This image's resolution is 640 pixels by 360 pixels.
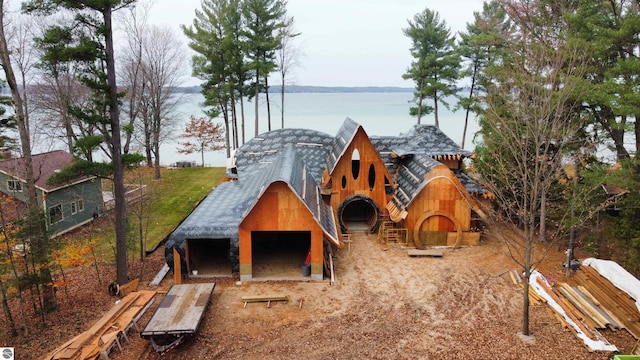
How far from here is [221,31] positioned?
1396 inches

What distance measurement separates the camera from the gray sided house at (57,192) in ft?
83.0

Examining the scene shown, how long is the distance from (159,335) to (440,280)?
35.4ft

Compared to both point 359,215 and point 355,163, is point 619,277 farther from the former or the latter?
point 359,215

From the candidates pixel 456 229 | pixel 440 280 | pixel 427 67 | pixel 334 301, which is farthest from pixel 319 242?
pixel 427 67

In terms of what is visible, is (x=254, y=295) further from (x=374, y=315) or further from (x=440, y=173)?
(x=440, y=173)

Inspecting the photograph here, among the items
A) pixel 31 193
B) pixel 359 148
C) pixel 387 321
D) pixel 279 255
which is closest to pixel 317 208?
pixel 279 255

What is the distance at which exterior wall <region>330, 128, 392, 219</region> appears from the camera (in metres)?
23.6

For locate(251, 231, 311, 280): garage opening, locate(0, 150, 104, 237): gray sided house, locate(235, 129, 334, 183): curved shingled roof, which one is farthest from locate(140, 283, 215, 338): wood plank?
locate(235, 129, 334, 183): curved shingled roof

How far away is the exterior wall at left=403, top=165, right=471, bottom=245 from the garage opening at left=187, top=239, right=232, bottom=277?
29.0ft

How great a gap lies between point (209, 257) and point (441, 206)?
11265mm

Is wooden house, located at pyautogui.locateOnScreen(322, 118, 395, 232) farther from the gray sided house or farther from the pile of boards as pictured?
the gray sided house

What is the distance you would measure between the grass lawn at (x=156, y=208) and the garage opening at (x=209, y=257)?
2665 mm

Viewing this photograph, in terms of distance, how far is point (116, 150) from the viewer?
1586 centimetres

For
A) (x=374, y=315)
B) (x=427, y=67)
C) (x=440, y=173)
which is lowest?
(x=374, y=315)
